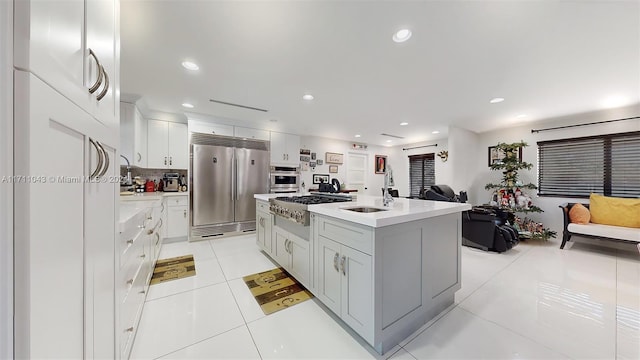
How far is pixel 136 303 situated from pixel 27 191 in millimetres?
1617

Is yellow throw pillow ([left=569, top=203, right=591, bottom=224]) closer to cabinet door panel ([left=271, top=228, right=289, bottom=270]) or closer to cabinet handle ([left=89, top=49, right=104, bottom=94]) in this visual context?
cabinet door panel ([left=271, top=228, right=289, bottom=270])

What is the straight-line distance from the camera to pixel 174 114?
3.80 m

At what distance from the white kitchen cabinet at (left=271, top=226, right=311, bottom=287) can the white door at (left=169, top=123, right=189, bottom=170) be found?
260 centimetres

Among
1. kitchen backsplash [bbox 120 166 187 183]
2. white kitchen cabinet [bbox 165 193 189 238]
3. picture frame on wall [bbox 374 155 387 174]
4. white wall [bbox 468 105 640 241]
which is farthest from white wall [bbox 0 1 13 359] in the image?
picture frame on wall [bbox 374 155 387 174]

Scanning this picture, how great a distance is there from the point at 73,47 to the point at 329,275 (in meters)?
1.81

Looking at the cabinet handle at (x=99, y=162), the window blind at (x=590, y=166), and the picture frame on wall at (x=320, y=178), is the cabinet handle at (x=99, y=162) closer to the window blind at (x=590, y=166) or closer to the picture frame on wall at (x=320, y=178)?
the picture frame on wall at (x=320, y=178)

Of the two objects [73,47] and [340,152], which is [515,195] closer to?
[340,152]

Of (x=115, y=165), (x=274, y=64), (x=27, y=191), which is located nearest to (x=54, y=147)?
(x=27, y=191)

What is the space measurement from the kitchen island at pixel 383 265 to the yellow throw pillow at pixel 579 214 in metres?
3.35

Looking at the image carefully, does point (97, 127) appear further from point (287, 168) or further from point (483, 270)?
point (287, 168)

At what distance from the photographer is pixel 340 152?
20.5 feet

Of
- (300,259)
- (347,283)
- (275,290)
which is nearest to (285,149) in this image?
(300,259)

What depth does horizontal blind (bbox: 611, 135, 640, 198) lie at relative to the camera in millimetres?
3426

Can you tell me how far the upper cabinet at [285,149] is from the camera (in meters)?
4.80
